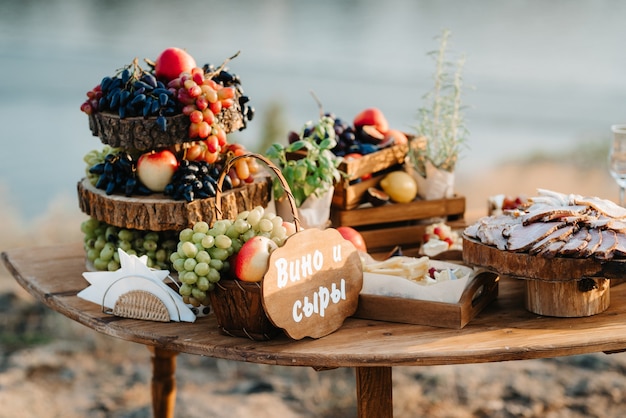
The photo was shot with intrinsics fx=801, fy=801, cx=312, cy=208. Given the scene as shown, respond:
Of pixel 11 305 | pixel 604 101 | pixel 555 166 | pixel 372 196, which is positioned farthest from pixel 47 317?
pixel 604 101

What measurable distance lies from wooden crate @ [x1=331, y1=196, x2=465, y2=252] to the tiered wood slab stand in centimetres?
56

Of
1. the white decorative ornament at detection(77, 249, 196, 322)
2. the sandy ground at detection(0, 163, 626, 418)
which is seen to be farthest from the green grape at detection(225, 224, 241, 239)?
the sandy ground at detection(0, 163, 626, 418)

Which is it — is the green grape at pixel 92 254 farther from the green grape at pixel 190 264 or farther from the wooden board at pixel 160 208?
the green grape at pixel 190 264

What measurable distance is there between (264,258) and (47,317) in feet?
12.0

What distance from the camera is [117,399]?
4352 millimetres

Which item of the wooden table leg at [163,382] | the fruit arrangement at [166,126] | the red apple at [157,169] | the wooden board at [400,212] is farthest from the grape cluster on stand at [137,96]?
the wooden table leg at [163,382]

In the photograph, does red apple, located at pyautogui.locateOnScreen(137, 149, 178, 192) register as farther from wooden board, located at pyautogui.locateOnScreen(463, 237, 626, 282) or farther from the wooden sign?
wooden board, located at pyautogui.locateOnScreen(463, 237, 626, 282)

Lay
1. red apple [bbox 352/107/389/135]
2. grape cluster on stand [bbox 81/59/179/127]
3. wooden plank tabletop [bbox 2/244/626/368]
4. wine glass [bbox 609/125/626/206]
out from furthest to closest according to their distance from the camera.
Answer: red apple [bbox 352/107/389/135] → wine glass [bbox 609/125/626/206] → grape cluster on stand [bbox 81/59/179/127] → wooden plank tabletop [bbox 2/244/626/368]

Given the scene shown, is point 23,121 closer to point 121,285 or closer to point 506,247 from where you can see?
point 121,285

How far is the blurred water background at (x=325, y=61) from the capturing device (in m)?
6.50

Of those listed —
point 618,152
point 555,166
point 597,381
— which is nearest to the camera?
point 618,152

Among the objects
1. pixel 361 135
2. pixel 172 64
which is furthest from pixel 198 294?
pixel 361 135

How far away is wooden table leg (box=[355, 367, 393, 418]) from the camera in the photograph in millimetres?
2082

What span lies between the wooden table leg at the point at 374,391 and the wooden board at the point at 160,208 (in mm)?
590
